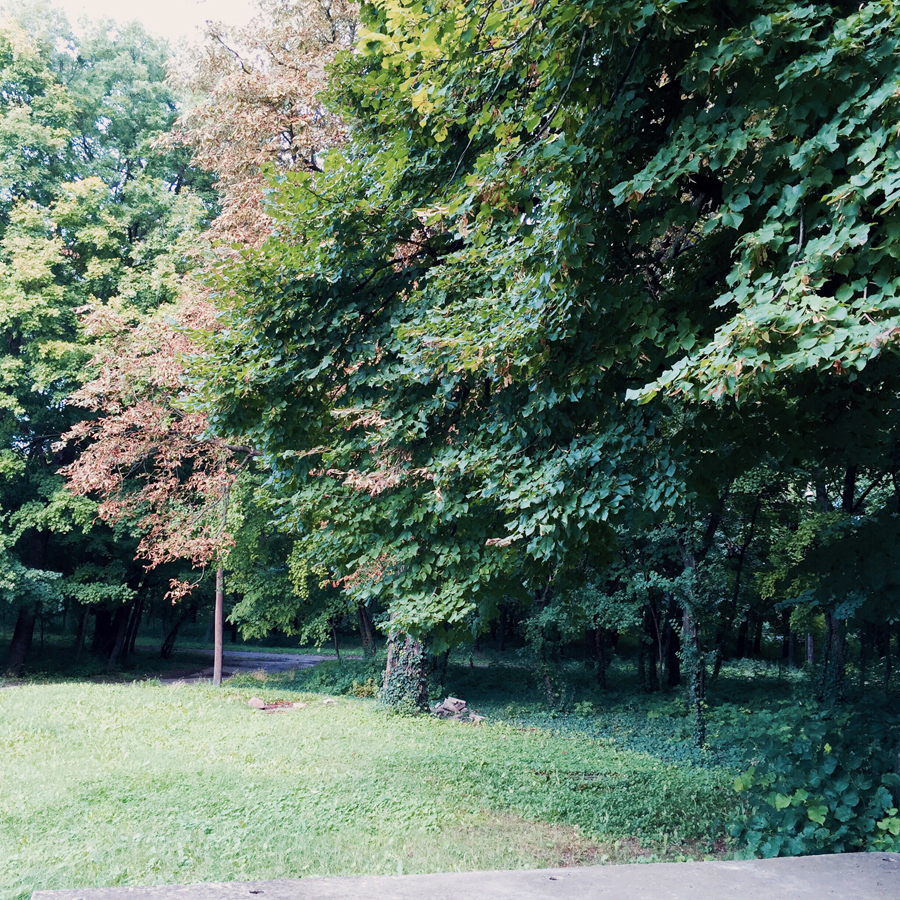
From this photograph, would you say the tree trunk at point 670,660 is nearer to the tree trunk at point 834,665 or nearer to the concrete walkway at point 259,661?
the tree trunk at point 834,665

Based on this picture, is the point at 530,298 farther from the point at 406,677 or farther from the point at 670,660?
the point at 670,660

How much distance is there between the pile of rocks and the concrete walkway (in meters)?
10.6

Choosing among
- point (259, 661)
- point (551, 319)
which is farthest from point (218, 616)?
point (259, 661)

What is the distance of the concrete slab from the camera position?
194 centimetres

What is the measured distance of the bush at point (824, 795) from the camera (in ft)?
17.5

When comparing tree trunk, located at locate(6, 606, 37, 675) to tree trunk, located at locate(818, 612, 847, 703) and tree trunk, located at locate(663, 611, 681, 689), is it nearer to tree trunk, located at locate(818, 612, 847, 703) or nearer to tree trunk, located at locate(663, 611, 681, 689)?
tree trunk, located at locate(663, 611, 681, 689)

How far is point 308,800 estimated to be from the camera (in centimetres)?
752

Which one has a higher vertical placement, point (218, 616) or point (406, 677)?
point (218, 616)

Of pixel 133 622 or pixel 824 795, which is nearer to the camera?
pixel 824 795

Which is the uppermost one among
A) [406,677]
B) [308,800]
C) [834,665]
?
[834,665]

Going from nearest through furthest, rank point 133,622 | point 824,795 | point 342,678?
point 824,795 → point 342,678 → point 133,622

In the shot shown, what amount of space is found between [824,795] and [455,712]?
11.1 meters

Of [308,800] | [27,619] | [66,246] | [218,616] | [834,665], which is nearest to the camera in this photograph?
[308,800]

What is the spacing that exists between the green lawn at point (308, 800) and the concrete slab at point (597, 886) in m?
3.64
